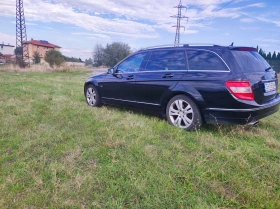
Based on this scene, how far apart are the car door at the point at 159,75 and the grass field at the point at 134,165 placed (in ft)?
1.97

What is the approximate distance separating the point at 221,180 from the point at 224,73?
1.79 m

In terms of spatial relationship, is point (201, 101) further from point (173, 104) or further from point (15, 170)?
point (15, 170)

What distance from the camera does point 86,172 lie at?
252 centimetres

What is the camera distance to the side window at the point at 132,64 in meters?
4.89

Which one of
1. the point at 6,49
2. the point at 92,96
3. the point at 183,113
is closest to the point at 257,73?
the point at 183,113

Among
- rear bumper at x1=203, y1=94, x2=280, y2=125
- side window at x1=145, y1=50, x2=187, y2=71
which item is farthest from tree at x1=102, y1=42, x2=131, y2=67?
rear bumper at x1=203, y1=94, x2=280, y2=125

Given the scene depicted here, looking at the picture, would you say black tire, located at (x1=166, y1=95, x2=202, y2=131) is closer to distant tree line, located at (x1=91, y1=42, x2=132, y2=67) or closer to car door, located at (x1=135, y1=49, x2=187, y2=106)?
car door, located at (x1=135, y1=49, x2=187, y2=106)

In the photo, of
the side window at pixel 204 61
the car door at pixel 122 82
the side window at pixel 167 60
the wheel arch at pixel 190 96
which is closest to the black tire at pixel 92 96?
the car door at pixel 122 82

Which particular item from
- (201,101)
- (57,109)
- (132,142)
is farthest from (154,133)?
(57,109)

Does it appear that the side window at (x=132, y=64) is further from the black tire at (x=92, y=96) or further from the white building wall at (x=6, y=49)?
the white building wall at (x=6, y=49)

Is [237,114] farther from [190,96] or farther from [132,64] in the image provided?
[132,64]

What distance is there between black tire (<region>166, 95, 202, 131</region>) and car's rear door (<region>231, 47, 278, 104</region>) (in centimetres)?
98

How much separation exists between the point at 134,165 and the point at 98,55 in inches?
1938

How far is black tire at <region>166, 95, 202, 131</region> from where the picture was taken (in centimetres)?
376
